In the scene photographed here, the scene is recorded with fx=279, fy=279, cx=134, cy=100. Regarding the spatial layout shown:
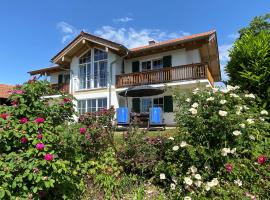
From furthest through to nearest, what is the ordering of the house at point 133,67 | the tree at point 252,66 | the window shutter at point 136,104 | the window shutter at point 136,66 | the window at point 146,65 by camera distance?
1. the window shutter at point 136,66
2. the window at point 146,65
3. the window shutter at point 136,104
4. the house at point 133,67
5. the tree at point 252,66

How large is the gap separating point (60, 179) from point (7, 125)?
4.19 feet

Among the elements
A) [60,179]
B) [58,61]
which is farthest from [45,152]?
[58,61]

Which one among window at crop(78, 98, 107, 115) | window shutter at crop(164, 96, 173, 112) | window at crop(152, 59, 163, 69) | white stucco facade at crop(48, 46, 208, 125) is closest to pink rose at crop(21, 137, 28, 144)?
white stucco facade at crop(48, 46, 208, 125)

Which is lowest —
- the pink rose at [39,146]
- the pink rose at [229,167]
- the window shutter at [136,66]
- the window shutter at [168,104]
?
the pink rose at [229,167]

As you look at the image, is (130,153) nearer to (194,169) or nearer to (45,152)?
(194,169)

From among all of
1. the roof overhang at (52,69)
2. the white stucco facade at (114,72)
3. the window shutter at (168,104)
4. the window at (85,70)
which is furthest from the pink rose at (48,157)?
the roof overhang at (52,69)

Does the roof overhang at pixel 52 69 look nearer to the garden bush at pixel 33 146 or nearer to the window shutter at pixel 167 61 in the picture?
the window shutter at pixel 167 61

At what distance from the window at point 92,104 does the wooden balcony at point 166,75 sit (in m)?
1.99

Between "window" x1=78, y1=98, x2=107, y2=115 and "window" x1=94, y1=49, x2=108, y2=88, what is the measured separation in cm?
122

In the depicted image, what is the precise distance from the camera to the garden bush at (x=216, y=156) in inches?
203

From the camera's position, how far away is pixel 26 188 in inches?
170

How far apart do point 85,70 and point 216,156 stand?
18966 mm

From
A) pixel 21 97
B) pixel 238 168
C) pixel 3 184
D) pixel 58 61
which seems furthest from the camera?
pixel 58 61

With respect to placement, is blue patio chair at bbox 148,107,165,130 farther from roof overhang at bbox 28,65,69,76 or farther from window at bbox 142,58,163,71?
roof overhang at bbox 28,65,69,76
